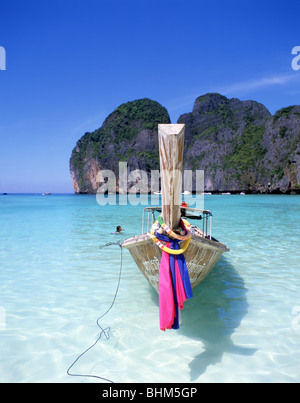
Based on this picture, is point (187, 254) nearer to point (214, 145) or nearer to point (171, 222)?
point (171, 222)

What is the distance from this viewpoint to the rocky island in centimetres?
8575

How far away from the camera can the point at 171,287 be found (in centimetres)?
333

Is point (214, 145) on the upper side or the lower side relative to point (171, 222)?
upper

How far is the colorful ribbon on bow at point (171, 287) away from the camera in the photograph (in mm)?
3254

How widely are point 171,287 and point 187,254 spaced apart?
762mm

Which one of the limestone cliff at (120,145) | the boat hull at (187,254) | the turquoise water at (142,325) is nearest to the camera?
the turquoise water at (142,325)

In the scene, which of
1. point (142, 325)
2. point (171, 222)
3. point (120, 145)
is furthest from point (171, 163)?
point (120, 145)

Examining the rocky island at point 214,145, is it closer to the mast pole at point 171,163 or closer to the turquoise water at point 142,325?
the turquoise water at point 142,325

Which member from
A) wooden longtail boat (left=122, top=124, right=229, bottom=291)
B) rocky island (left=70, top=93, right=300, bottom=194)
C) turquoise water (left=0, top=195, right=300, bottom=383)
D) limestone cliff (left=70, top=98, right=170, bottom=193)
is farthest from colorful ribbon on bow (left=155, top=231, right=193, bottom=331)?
limestone cliff (left=70, top=98, right=170, bottom=193)

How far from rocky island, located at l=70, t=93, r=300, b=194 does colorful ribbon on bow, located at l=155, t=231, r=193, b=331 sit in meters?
74.9

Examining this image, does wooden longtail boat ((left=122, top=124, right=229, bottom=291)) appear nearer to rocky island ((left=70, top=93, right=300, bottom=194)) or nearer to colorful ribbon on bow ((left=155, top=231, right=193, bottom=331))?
colorful ribbon on bow ((left=155, top=231, right=193, bottom=331))

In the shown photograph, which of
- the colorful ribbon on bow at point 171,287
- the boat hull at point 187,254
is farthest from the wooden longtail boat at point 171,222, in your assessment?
the colorful ribbon on bow at point 171,287

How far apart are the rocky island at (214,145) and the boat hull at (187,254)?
73779mm

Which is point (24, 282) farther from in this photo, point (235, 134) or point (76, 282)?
point (235, 134)
